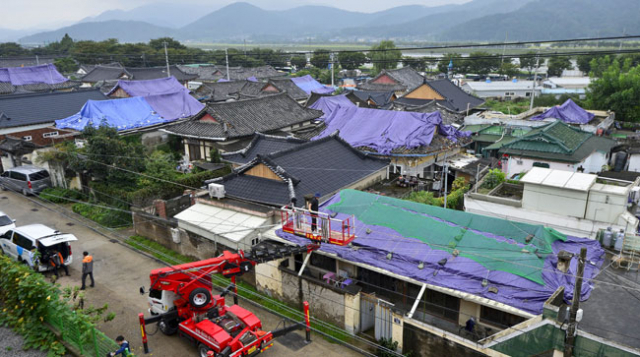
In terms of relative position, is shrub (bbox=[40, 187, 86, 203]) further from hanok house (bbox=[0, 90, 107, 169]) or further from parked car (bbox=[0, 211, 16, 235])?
hanok house (bbox=[0, 90, 107, 169])

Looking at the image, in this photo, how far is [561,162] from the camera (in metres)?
24.2

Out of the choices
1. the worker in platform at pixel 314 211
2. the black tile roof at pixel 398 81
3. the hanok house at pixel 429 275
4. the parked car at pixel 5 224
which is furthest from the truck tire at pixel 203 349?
the black tile roof at pixel 398 81

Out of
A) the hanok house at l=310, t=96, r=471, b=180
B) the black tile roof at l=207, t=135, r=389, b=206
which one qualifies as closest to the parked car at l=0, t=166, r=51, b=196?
the black tile roof at l=207, t=135, r=389, b=206

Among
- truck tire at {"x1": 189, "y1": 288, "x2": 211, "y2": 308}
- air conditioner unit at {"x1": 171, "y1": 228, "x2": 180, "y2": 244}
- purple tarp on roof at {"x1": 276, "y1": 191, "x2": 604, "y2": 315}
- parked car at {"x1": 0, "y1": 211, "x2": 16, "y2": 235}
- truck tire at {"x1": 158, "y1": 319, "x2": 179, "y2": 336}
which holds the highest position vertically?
purple tarp on roof at {"x1": 276, "y1": 191, "x2": 604, "y2": 315}

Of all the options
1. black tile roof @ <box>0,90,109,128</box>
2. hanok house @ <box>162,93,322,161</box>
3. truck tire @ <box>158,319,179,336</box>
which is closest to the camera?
truck tire @ <box>158,319,179,336</box>

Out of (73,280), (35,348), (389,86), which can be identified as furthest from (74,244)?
(389,86)

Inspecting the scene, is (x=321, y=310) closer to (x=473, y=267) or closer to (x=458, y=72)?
(x=473, y=267)

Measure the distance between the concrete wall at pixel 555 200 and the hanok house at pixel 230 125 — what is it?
18832mm

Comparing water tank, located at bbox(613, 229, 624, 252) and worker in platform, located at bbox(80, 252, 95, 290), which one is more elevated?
water tank, located at bbox(613, 229, 624, 252)

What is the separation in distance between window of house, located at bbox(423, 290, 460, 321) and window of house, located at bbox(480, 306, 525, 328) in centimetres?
76

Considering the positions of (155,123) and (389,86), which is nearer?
(155,123)

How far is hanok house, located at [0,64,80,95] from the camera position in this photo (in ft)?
188

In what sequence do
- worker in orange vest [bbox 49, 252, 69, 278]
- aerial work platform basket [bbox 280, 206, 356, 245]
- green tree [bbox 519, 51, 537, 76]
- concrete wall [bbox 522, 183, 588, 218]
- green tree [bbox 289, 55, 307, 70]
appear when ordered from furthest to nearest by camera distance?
green tree [bbox 519, 51, 537, 76]
green tree [bbox 289, 55, 307, 70]
worker in orange vest [bbox 49, 252, 69, 278]
concrete wall [bbox 522, 183, 588, 218]
aerial work platform basket [bbox 280, 206, 356, 245]

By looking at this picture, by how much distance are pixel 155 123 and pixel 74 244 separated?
53.5 feet
